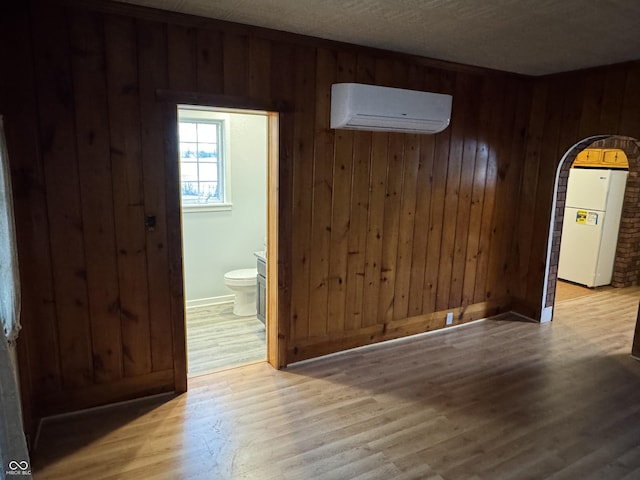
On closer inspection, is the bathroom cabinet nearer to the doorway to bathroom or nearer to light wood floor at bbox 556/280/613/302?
the doorway to bathroom

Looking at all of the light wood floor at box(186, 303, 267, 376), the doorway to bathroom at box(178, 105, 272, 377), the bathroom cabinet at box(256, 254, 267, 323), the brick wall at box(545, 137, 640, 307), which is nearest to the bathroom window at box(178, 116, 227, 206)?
the doorway to bathroom at box(178, 105, 272, 377)

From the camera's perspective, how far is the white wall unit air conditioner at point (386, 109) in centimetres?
294

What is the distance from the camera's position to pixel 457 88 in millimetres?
3658

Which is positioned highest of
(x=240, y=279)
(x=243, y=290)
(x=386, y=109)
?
(x=386, y=109)

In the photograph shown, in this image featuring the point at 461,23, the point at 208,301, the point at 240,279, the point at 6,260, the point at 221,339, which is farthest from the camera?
the point at 208,301

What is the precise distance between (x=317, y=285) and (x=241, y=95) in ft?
4.86

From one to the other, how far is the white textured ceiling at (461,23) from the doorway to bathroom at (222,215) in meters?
2.00

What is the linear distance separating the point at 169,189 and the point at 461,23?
201 cm

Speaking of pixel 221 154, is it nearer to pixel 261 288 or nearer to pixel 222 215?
pixel 222 215

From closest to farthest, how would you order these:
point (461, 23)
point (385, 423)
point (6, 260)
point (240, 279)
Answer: point (6, 260) → point (461, 23) → point (385, 423) → point (240, 279)

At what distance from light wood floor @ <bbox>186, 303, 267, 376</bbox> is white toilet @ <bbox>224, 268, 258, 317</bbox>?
0.09m

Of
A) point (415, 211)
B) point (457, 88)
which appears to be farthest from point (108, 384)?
point (457, 88)

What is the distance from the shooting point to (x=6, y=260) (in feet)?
6.32

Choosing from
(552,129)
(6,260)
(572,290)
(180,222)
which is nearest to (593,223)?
(572,290)
